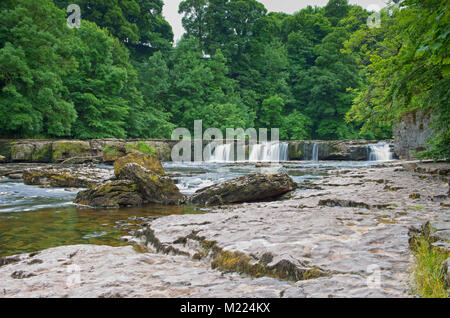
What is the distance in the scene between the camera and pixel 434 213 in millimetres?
3816

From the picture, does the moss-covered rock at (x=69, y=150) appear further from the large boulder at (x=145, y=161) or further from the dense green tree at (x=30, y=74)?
the large boulder at (x=145, y=161)

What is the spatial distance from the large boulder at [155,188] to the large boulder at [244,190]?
1.71 feet

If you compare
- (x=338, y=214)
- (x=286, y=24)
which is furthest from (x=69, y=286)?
(x=286, y=24)

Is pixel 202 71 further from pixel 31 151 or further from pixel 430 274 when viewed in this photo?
pixel 430 274

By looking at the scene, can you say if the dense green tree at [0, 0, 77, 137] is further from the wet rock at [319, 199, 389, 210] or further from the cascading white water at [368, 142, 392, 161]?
the cascading white water at [368, 142, 392, 161]

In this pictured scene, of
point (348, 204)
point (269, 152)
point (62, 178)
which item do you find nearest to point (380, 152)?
point (269, 152)

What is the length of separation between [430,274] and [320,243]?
3.32 ft

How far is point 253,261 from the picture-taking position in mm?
2486

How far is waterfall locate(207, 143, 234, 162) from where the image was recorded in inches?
1035

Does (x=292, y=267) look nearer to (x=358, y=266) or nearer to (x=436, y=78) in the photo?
(x=358, y=266)

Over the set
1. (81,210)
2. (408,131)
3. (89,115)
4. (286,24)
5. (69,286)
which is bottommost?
(81,210)

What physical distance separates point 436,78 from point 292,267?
609 centimetres
